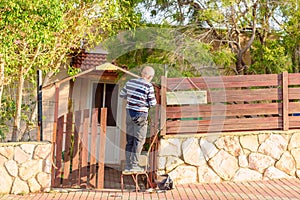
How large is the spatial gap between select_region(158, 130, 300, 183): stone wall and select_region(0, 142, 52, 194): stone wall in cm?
221

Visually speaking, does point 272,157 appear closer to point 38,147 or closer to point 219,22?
point 219,22

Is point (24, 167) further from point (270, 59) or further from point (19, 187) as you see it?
point (270, 59)

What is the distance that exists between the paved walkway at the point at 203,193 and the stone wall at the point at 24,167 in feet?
0.60

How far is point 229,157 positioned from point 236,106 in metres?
1.08

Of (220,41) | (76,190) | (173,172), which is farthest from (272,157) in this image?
(76,190)

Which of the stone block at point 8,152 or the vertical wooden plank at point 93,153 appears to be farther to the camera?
the vertical wooden plank at point 93,153

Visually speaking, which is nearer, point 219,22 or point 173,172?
point 173,172

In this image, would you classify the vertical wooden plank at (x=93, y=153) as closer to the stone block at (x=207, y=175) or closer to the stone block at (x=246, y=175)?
the stone block at (x=207, y=175)

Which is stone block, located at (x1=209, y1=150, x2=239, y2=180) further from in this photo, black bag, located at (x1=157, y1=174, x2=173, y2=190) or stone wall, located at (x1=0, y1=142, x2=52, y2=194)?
stone wall, located at (x1=0, y1=142, x2=52, y2=194)

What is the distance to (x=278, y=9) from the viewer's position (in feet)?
29.5

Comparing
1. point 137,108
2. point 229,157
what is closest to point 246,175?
point 229,157

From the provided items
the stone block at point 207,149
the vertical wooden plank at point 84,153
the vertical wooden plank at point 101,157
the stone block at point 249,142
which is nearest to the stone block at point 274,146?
the stone block at point 249,142

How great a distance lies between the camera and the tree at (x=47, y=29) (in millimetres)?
6305

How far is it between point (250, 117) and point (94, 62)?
14.8ft
